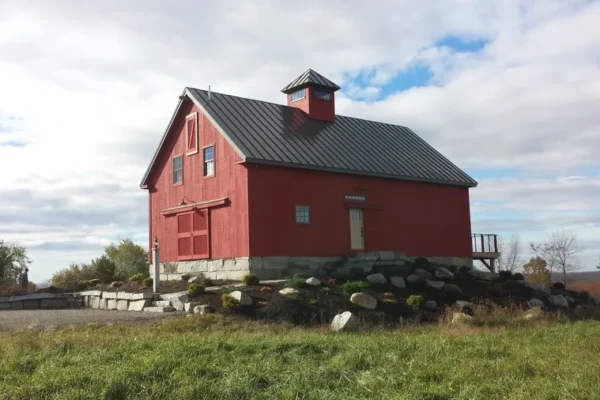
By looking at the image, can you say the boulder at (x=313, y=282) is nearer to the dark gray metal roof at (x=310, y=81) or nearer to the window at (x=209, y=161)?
the window at (x=209, y=161)

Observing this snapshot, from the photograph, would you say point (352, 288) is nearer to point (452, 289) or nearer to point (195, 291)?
point (452, 289)

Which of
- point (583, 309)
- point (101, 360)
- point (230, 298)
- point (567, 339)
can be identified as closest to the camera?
point (101, 360)

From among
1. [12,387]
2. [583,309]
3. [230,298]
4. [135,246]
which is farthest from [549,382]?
[135,246]

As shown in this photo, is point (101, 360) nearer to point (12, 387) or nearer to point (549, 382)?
point (12, 387)

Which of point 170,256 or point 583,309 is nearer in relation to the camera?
point 583,309

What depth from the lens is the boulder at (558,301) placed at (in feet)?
72.1

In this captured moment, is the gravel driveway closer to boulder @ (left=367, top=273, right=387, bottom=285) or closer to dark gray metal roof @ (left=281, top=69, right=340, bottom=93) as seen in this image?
boulder @ (left=367, top=273, right=387, bottom=285)

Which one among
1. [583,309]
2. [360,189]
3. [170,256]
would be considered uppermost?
[360,189]

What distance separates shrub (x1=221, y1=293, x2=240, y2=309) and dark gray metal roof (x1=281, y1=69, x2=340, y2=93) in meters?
13.5

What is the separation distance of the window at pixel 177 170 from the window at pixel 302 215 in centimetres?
578

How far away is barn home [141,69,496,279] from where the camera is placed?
2312 cm

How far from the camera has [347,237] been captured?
82.7 feet

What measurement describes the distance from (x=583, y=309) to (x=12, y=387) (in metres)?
18.3

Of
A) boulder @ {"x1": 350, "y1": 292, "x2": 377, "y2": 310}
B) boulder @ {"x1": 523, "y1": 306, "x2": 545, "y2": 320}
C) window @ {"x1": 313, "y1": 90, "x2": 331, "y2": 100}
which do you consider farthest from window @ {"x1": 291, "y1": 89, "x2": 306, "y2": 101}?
boulder @ {"x1": 523, "y1": 306, "x2": 545, "y2": 320}
